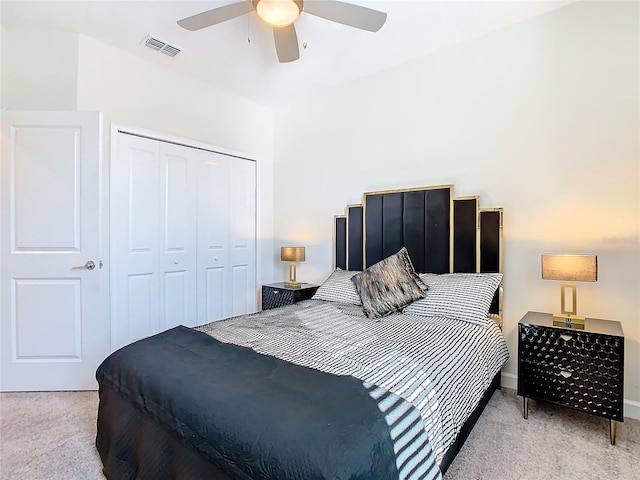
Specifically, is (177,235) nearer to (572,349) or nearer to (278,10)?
(278,10)

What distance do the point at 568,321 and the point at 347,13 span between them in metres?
2.40

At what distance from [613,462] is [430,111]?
2755mm

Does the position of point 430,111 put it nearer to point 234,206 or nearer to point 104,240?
point 234,206

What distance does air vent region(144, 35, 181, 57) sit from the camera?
9.29ft

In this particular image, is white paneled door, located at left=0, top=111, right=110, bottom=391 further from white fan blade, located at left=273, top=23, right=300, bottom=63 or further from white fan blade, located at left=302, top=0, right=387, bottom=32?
white fan blade, located at left=302, top=0, right=387, bottom=32

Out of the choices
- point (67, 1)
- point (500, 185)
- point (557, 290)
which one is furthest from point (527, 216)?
point (67, 1)

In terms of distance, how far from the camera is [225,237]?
3.87 meters

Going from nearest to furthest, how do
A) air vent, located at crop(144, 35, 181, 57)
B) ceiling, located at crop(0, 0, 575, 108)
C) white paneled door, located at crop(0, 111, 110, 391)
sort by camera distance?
ceiling, located at crop(0, 0, 575, 108), white paneled door, located at crop(0, 111, 110, 391), air vent, located at crop(144, 35, 181, 57)

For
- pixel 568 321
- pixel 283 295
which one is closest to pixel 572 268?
pixel 568 321

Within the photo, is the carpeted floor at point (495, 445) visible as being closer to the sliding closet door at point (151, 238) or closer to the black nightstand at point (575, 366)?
the black nightstand at point (575, 366)

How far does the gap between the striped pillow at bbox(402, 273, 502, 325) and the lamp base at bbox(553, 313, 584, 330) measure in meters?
0.40

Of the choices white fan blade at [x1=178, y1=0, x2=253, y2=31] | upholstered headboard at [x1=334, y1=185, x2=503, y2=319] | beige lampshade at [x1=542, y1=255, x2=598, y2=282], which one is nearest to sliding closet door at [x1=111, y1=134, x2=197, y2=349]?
white fan blade at [x1=178, y1=0, x2=253, y2=31]

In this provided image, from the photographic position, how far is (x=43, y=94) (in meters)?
2.77

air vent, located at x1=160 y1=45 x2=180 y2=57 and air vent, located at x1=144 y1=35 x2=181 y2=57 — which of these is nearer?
air vent, located at x1=144 y1=35 x2=181 y2=57
